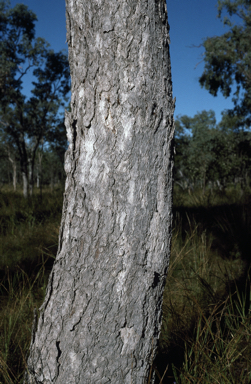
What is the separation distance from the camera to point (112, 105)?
1115 mm

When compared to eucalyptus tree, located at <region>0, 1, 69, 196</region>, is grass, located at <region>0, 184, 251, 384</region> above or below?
below

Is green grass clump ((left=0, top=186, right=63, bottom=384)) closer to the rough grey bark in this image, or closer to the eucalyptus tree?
the rough grey bark

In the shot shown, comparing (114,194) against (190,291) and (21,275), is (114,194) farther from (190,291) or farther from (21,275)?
(21,275)

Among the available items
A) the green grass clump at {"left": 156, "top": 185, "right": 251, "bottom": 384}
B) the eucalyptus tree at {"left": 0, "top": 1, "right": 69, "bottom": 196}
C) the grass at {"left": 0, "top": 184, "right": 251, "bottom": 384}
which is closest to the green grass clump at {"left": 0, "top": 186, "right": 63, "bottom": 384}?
the grass at {"left": 0, "top": 184, "right": 251, "bottom": 384}

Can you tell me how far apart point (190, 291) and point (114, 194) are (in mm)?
1552

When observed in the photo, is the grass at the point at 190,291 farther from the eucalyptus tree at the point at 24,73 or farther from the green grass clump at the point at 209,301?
the eucalyptus tree at the point at 24,73

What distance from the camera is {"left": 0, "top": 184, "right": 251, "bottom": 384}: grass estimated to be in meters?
1.52

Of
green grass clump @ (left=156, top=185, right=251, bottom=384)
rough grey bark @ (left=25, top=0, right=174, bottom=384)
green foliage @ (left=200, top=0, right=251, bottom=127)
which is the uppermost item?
green foliage @ (left=200, top=0, right=251, bottom=127)

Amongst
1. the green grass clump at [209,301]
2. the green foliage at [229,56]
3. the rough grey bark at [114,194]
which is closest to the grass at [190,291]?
the green grass clump at [209,301]

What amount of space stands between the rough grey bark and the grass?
0.33 meters

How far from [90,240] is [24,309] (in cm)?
142

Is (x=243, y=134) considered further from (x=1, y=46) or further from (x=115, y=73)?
(x=115, y=73)

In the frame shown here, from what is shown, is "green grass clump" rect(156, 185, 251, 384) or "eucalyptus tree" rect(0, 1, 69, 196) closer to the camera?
"green grass clump" rect(156, 185, 251, 384)

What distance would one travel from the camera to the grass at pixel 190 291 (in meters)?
1.52
